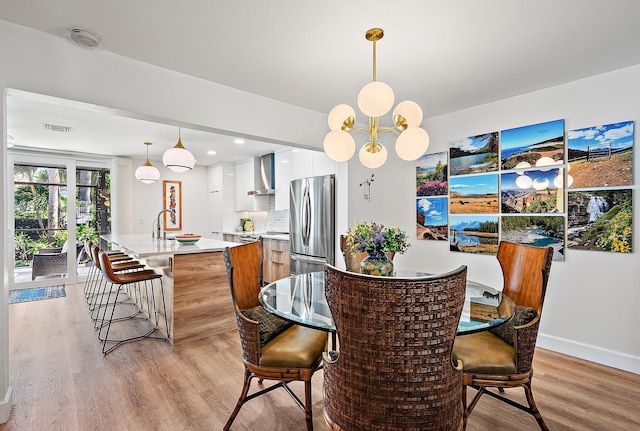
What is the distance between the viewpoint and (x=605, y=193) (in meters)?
2.61

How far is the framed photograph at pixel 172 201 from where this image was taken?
6.71 metres

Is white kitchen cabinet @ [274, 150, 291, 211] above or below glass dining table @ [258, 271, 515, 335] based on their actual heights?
above

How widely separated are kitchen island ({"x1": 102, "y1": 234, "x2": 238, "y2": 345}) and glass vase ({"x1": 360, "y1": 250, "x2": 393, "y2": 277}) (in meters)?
1.66

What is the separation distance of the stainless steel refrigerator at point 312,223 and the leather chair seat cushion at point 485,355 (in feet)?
7.52

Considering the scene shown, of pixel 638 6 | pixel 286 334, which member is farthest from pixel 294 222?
pixel 638 6

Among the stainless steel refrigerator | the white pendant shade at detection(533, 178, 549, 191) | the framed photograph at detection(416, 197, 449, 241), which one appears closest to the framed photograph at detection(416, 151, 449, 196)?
the framed photograph at detection(416, 197, 449, 241)

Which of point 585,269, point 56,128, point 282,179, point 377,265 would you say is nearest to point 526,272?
point 377,265

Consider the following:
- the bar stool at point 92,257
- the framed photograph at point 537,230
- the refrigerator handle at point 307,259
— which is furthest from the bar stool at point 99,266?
the framed photograph at point 537,230

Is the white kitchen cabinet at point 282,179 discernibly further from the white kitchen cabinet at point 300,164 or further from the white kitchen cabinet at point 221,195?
the white kitchen cabinet at point 221,195

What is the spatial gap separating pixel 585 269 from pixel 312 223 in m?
2.86

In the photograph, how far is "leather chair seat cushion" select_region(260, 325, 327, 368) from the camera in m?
1.64

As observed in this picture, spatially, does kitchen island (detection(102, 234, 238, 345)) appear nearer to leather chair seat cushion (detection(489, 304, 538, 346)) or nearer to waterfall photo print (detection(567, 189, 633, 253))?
leather chair seat cushion (detection(489, 304, 538, 346))

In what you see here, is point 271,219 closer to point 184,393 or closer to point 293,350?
point 184,393

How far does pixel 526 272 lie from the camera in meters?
2.02
